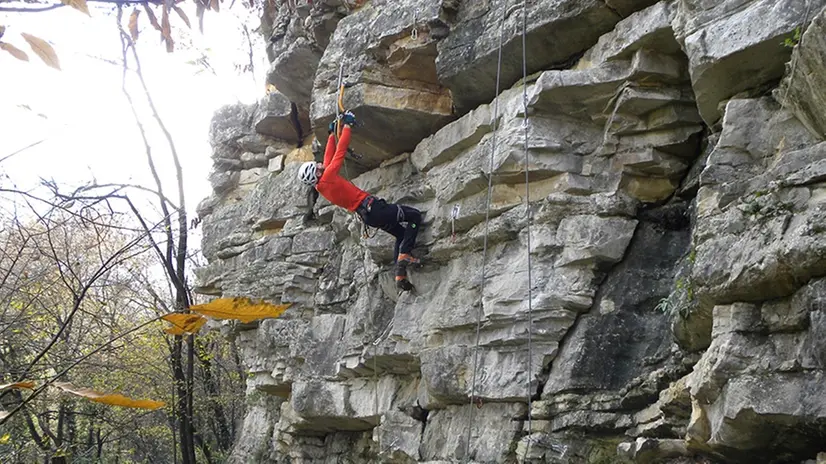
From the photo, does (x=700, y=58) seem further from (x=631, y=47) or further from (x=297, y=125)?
(x=297, y=125)

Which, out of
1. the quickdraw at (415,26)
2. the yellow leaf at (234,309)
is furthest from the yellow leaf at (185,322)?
the quickdraw at (415,26)

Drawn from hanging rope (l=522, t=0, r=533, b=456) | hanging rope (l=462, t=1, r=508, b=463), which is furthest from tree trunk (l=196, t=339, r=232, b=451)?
hanging rope (l=522, t=0, r=533, b=456)

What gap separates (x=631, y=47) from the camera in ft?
23.2

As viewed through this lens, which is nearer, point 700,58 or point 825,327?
point 825,327

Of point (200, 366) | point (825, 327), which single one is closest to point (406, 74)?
point (825, 327)

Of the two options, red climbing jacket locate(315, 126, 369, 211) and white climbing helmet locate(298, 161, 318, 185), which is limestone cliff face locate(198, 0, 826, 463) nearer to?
red climbing jacket locate(315, 126, 369, 211)

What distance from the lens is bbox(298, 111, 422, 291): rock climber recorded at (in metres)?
8.93

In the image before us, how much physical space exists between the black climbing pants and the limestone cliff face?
194mm

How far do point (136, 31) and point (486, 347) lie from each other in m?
5.57

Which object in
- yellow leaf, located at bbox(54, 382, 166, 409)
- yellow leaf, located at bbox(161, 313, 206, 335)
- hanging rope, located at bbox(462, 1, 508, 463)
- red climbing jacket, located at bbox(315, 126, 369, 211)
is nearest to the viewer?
yellow leaf, located at bbox(54, 382, 166, 409)

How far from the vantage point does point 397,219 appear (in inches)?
354

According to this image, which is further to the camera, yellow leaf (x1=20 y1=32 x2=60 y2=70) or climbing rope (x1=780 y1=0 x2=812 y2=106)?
climbing rope (x1=780 y1=0 x2=812 y2=106)

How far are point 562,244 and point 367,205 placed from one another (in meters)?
2.68

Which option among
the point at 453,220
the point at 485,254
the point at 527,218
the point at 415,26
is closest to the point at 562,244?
the point at 527,218
